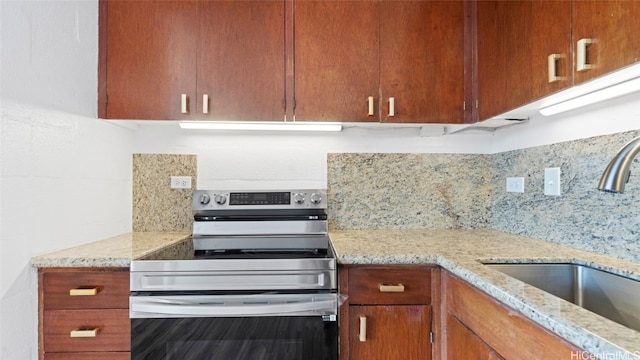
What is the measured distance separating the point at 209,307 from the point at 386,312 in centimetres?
65

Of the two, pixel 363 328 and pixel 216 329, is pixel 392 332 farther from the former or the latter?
pixel 216 329

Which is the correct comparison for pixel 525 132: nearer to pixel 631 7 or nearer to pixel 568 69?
pixel 568 69

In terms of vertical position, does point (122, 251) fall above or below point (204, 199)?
below

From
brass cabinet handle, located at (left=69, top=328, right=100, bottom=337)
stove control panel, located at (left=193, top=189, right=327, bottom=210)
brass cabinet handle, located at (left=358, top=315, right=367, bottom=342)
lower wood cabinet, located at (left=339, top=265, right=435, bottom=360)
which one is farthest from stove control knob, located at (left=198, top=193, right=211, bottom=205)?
brass cabinet handle, located at (left=358, top=315, right=367, bottom=342)

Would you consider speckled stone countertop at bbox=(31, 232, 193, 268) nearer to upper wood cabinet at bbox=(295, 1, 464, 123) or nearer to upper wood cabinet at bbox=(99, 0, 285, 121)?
upper wood cabinet at bbox=(99, 0, 285, 121)

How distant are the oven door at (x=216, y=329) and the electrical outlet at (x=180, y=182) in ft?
2.62

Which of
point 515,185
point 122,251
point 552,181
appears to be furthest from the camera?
point 515,185

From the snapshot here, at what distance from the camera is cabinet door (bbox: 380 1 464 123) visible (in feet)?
5.50

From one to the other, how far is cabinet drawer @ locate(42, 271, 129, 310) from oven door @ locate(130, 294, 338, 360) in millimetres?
76

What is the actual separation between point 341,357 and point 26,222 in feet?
4.03

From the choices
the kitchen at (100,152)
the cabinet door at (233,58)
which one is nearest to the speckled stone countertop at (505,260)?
the kitchen at (100,152)

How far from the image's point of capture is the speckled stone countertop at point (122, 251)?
127 centimetres

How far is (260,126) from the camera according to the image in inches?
70.6

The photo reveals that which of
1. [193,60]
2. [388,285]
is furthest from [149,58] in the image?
[388,285]
